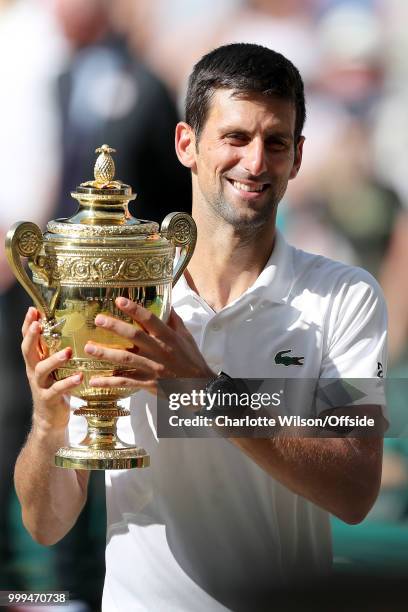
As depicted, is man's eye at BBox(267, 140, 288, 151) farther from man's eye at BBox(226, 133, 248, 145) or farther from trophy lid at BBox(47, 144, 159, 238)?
trophy lid at BBox(47, 144, 159, 238)

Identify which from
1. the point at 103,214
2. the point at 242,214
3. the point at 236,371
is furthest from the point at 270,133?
the point at 236,371

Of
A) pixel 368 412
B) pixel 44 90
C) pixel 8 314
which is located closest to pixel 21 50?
pixel 44 90

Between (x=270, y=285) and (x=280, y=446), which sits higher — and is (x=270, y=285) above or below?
above

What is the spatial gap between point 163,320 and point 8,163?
130 cm

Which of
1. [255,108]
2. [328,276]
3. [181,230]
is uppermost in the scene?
[255,108]

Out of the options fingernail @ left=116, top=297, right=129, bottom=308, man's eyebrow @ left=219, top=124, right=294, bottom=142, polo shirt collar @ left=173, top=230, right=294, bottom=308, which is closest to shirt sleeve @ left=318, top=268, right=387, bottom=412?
polo shirt collar @ left=173, top=230, right=294, bottom=308

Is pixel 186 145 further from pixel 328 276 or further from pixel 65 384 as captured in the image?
pixel 65 384

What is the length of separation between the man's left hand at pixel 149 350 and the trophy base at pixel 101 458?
0.20 meters

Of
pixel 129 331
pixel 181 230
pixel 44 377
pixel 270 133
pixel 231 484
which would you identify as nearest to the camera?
pixel 129 331

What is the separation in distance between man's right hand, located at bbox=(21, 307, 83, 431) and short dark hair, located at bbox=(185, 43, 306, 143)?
0.64m

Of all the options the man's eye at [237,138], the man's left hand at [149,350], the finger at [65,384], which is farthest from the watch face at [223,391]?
the man's eye at [237,138]

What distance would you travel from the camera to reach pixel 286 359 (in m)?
2.80

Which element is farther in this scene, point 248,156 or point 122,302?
point 248,156

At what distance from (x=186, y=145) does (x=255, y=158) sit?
0.94 feet
